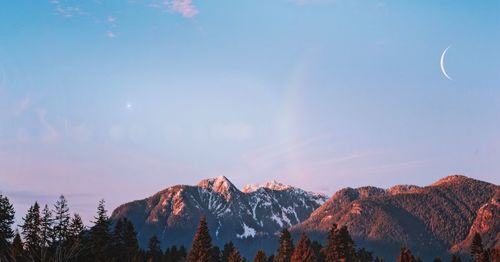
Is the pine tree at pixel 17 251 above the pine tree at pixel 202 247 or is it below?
below

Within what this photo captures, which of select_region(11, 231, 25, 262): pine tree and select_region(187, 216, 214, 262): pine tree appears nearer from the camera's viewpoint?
select_region(11, 231, 25, 262): pine tree

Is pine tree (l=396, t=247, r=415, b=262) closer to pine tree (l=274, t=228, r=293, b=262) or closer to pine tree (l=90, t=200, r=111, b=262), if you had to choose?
pine tree (l=274, t=228, r=293, b=262)

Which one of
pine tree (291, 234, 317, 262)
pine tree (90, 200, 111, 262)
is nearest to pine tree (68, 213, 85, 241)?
pine tree (90, 200, 111, 262)

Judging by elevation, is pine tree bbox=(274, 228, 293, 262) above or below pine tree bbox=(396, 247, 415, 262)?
above

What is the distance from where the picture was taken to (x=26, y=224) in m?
91.6

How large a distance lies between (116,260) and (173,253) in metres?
49.3

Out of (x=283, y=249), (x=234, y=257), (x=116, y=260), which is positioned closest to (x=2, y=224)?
(x=116, y=260)

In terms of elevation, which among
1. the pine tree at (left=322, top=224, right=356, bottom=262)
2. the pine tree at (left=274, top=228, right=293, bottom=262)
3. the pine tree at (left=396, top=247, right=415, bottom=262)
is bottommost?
the pine tree at (left=396, top=247, right=415, bottom=262)

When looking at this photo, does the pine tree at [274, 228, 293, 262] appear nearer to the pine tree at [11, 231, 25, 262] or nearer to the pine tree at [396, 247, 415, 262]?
the pine tree at [396, 247, 415, 262]

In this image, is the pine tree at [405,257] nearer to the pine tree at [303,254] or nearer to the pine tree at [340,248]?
the pine tree at [340,248]

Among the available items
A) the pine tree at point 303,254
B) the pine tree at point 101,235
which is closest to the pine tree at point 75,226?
the pine tree at point 101,235

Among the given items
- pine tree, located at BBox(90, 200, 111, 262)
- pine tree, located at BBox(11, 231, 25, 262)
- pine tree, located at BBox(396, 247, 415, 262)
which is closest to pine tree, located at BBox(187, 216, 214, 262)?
pine tree, located at BBox(90, 200, 111, 262)

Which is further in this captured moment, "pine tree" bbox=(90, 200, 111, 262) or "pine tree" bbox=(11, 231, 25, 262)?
"pine tree" bbox=(90, 200, 111, 262)

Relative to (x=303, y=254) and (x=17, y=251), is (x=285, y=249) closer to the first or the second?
(x=303, y=254)
